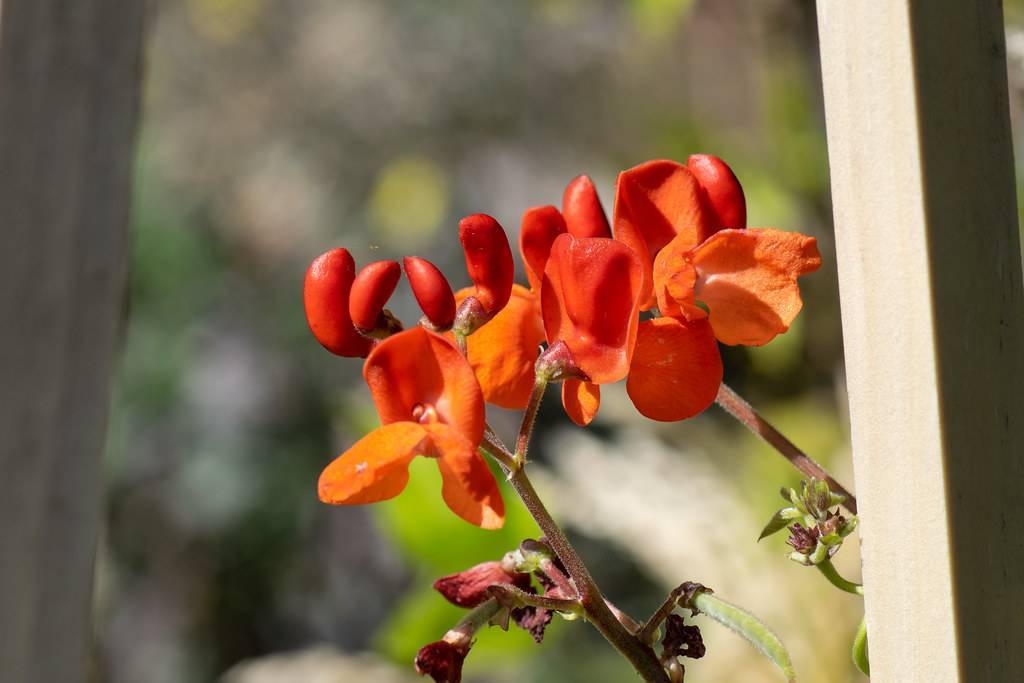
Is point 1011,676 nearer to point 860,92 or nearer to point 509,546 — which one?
point 860,92

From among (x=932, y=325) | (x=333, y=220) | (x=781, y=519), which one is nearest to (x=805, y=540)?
(x=781, y=519)

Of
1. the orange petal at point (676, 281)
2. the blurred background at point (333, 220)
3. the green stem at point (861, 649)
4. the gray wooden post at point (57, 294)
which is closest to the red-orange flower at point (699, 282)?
the orange petal at point (676, 281)

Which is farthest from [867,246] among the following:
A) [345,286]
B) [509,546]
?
[509,546]

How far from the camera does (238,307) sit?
2.58m

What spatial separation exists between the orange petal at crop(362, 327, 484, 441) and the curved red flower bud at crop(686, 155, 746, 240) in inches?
4.7

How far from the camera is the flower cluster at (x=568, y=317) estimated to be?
1.13ft

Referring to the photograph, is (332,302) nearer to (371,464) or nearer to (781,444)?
(371,464)

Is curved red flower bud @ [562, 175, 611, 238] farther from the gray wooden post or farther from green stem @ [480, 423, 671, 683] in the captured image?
the gray wooden post

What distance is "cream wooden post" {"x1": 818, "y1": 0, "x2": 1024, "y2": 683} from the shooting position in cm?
30

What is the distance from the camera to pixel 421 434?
0.34 m

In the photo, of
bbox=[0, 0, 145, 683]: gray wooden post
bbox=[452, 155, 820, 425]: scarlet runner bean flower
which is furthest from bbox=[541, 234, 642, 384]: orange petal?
bbox=[0, 0, 145, 683]: gray wooden post

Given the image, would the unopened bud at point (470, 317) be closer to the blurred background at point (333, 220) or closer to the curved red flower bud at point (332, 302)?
the curved red flower bud at point (332, 302)

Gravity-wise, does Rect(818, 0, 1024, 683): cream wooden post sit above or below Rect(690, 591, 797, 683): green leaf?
above

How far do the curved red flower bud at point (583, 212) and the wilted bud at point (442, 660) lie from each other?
17 centimetres
